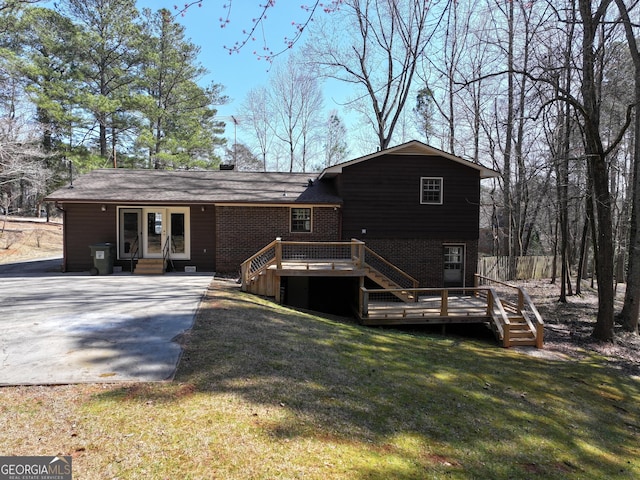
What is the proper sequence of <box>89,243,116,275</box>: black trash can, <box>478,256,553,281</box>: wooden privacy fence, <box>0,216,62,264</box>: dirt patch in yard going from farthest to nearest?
<box>478,256,553,281</box>: wooden privacy fence
<box>0,216,62,264</box>: dirt patch in yard
<box>89,243,116,275</box>: black trash can

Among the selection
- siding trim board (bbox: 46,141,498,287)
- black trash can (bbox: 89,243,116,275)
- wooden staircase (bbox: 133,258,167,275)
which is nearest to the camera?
black trash can (bbox: 89,243,116,275)

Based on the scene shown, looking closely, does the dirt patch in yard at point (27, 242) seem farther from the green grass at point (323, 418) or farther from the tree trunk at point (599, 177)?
the tree trunk at point (599, 177)

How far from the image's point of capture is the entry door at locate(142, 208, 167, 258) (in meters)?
13.8

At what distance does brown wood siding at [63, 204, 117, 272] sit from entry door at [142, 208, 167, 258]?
111 centimetres

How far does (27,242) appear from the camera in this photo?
71.4 feet

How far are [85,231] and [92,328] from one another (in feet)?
29.0

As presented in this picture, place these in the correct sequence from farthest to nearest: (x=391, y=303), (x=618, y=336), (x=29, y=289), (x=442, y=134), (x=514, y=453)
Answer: (x=442, y=134)
(x=391, y=303)
(x=618, y=336)
(x=29, y=289)
(x=514, y=453)

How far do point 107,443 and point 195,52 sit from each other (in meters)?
32.2

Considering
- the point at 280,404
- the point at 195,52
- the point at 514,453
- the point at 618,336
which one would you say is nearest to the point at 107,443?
the point at 280,404

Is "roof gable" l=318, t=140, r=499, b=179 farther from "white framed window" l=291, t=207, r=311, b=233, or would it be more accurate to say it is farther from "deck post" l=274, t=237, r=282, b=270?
"deck post" l=274, t=237, r=282, b=270

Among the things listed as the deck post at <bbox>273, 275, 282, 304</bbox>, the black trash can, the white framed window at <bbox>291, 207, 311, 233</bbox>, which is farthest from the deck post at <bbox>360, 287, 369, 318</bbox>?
the black trash can

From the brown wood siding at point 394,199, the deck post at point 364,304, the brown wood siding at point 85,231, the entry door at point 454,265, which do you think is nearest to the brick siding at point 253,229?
the brown wood siding at point 394,199

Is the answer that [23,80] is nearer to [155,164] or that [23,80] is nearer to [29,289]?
[155,164]

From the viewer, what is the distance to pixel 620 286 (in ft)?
74.9
